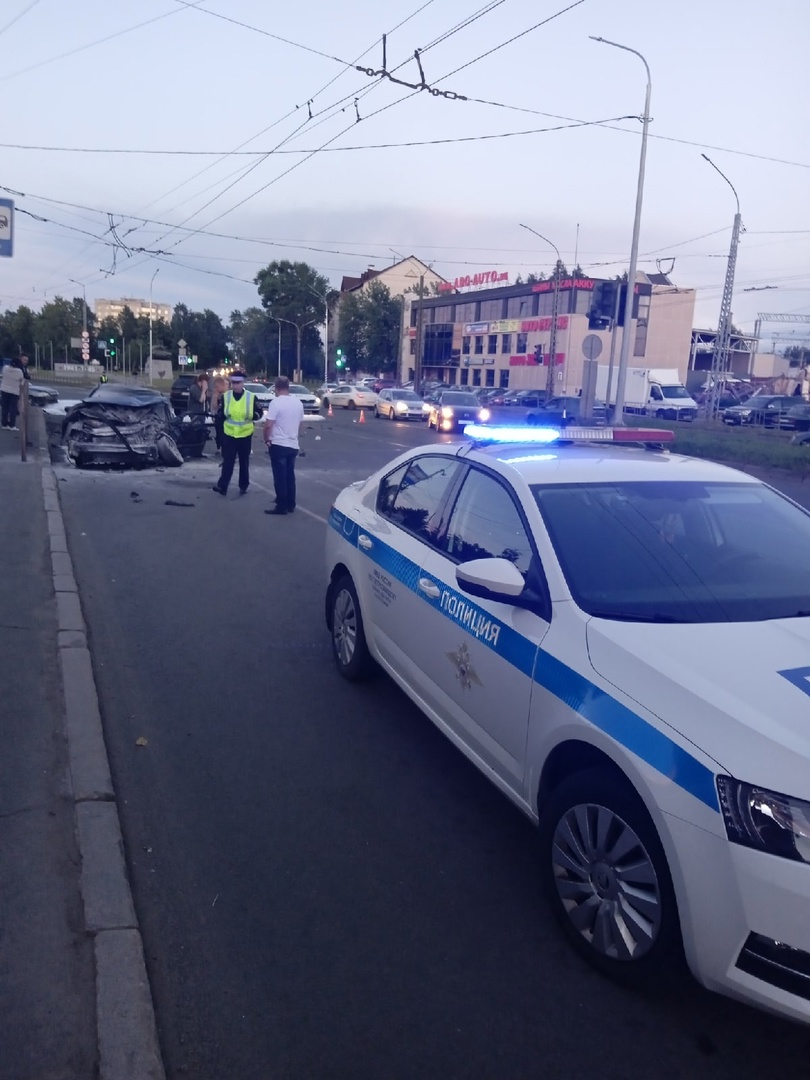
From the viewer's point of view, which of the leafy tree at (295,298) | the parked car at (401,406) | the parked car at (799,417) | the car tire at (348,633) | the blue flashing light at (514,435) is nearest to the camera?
the blue flashing light at (514,435)

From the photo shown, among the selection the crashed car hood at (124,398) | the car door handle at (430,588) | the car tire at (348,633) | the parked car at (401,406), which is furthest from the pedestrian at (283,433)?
the parked car at (401,406)

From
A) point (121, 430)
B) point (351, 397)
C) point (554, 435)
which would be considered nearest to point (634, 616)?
point (554, 435)

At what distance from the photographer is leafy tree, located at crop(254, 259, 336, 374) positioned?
333ft

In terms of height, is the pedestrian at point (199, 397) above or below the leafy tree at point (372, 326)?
below

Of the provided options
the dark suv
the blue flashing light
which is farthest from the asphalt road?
the dark suv

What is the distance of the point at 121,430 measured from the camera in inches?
672

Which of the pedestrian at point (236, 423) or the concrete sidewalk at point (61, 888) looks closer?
the concrete sidewalk at point (61, 888)

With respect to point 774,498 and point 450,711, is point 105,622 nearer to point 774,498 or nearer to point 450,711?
point 450,711

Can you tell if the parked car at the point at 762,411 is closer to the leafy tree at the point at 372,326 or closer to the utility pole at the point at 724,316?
the utility pole at the point at 724,316

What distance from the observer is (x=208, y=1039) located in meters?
2.88

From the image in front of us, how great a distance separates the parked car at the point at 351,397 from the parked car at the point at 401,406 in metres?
8.57

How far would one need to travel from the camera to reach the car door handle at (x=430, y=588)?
4.43m

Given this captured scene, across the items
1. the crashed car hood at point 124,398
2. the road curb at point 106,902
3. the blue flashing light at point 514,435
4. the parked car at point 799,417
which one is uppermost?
the blue flashing light at point 514,435

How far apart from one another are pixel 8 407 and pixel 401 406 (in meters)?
23.1
